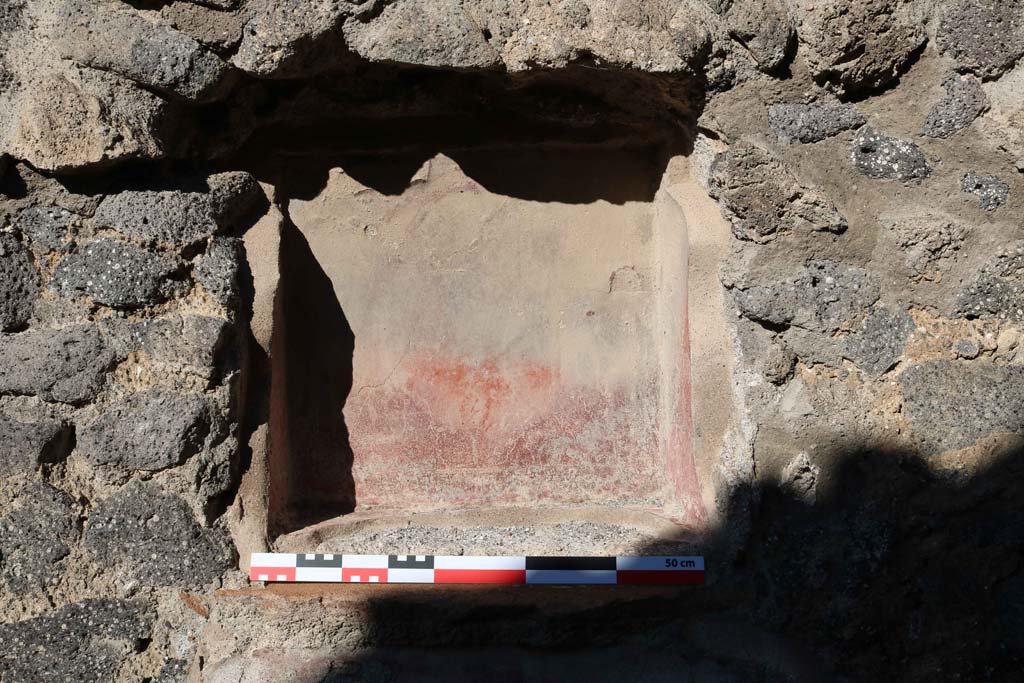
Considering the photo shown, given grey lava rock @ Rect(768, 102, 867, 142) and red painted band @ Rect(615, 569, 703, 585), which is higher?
grey lava rock @ Rect(768, 102, 867, 142)

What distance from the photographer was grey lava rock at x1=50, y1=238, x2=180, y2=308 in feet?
5.62

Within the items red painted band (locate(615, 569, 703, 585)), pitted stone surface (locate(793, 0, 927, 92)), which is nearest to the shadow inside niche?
red painted band (locate(615, 569, 703, 585))

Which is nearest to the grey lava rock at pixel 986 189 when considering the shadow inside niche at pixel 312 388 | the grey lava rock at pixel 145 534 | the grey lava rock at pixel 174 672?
the shadow inside niche at pixel 312 388

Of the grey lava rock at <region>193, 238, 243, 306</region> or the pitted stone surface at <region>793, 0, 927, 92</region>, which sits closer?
the pitted stone surface at <region>793, 0, 927, 92</region>

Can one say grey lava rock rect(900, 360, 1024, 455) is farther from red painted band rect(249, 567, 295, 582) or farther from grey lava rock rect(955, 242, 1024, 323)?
red painted band rect(249, 567, 295, 582)

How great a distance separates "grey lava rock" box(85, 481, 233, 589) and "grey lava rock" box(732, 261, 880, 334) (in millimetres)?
1226

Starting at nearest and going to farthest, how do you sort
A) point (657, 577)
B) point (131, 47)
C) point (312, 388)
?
1. point (131, 47)
2. point (657, 577)
3. point (312, 388)

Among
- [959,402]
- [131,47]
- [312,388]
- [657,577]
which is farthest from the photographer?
[312,388]

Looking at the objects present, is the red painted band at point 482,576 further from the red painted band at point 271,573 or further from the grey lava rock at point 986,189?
the grey lava rock at point 986,189

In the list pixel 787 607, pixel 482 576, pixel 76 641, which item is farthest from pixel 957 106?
pixel 76 641

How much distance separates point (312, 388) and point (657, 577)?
0.84 meters

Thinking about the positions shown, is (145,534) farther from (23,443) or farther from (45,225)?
(45,225)

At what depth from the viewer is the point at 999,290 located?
5.71 feet

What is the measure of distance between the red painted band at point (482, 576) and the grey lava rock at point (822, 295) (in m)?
0.73
